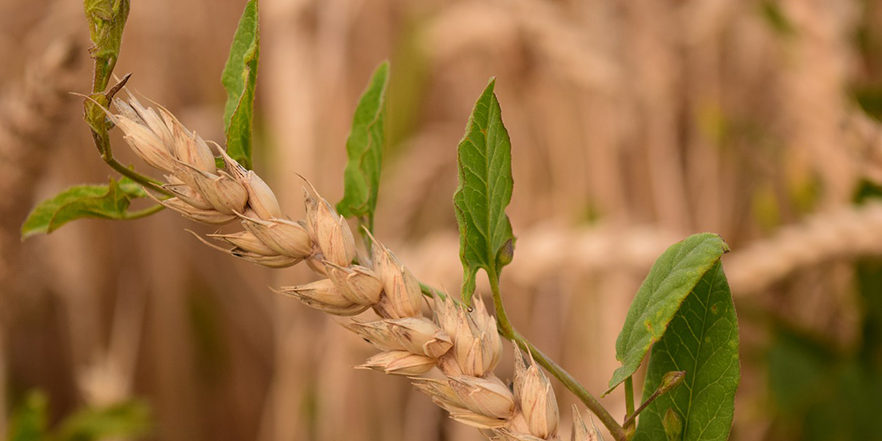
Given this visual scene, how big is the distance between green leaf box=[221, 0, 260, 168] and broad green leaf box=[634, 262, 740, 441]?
0.16 metres

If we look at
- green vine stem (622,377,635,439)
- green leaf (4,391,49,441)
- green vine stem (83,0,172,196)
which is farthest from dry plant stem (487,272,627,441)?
green leaf (4,391,49,441)

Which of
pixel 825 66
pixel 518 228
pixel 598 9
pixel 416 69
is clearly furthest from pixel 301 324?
pixel 825 66

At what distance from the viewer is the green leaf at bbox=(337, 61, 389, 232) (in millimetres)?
327

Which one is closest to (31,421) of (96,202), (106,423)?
(106,423)

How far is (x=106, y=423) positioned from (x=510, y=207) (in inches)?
29.9

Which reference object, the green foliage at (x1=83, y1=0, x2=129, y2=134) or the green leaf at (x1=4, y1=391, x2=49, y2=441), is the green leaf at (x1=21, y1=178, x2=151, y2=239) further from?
the green leaf at (x1=4, y1=391, x2=49, y2=441)

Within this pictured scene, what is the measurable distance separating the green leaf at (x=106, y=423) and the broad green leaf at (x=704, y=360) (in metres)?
0.46

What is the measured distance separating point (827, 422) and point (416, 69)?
81 cm

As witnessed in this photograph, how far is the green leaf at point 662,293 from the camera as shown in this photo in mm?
258

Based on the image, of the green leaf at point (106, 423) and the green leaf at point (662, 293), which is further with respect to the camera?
the green leaf at point (106, 423)

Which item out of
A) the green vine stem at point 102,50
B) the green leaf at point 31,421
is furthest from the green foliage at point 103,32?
the green leaf at point 31,421

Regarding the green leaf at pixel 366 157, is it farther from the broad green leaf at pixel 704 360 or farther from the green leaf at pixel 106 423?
the green leaf at pixel 106 423

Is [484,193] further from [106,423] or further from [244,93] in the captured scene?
[106,423]

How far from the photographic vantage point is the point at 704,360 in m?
0.29
